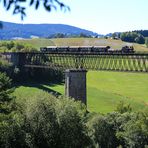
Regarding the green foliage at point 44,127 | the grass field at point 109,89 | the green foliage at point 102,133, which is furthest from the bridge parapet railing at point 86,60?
the green foliage at point 44,127

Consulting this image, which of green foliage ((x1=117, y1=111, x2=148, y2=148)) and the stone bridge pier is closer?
green foliage ((x1=117, y1=111, x2=148, y2=148))

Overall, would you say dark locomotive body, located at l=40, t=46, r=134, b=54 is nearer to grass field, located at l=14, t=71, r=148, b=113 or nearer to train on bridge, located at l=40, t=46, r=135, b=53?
train on bridge, located at l=40, t=46, r=135, b=53

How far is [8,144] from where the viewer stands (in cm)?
4038

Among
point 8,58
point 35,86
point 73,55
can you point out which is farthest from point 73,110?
point 8,58

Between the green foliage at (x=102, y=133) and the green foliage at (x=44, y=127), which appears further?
the green foliage at (x=102, y=133)

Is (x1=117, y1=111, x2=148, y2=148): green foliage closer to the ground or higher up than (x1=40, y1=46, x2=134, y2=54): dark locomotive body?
closer to the ground

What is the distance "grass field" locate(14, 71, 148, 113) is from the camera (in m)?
95.7

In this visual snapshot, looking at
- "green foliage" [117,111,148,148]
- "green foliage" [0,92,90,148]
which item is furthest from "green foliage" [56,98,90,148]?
"green foliage" [117,111,148,148]

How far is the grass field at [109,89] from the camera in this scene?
95675 millimetres

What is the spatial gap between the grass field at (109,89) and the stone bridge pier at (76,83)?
3.97m

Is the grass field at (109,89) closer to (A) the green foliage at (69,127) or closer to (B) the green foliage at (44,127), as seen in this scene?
(A) the green foliage at (69,127)

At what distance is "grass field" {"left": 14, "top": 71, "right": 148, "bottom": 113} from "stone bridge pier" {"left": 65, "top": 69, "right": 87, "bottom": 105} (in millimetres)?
3975

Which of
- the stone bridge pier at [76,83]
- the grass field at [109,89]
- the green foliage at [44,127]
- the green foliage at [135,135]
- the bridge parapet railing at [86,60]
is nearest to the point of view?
the green foliage at [44,127]

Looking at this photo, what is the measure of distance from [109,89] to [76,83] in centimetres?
3078
